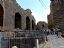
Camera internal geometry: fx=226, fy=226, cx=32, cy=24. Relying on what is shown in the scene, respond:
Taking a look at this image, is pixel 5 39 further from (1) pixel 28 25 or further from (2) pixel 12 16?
(1) pixel 28 25

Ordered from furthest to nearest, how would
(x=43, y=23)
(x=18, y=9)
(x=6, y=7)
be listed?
(x=43, y=23)
(x=18, y=9)
(x=6, y=7)

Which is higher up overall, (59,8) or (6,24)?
(59,8)

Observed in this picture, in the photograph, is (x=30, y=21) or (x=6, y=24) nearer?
(x=6, y=24)

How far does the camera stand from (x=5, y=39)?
6758 millimetres

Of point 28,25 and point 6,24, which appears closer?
point 6,24

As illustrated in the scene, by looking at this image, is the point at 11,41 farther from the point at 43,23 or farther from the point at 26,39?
the point at 43,23

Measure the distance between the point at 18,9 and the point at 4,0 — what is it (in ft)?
19.5

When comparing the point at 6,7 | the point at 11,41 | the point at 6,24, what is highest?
the point at 6,7

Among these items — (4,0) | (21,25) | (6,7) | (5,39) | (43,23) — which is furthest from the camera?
(43,23)

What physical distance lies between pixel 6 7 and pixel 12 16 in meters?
1.70

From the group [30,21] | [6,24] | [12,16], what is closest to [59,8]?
[30,21]

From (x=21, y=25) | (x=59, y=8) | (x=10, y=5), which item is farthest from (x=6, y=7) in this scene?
(x=59, y=8)

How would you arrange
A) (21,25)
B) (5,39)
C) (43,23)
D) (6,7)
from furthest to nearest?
(43,23), (21,25), (6,7), (5,39)

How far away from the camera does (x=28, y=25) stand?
1331 inches
